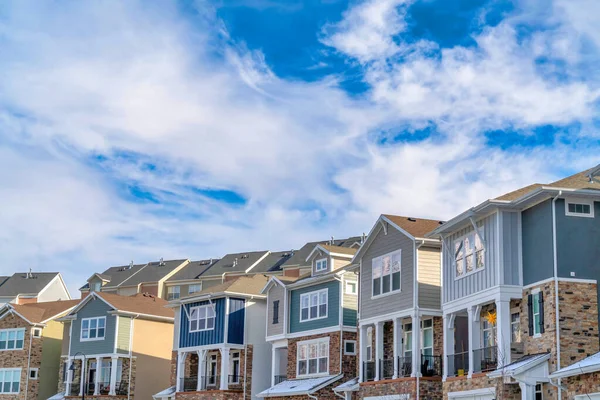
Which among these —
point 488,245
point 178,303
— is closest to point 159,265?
point 178,303

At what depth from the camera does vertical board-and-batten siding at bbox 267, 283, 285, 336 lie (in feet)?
168

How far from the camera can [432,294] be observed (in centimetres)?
3819

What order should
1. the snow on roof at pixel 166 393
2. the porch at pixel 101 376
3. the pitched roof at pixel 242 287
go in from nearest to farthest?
the pitched roof at pixel 242 287, the snow on roof at pixel 166 393, the porch at pixel 101 376

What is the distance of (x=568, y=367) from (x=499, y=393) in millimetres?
3770

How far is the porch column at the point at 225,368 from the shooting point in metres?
52.9

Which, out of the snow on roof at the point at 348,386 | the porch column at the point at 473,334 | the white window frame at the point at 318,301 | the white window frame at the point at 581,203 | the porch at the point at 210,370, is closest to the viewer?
the white window frame at the point at 581,203

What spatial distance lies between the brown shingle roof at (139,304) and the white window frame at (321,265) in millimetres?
15986

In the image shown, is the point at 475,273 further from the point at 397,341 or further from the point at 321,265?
the point at 321,265

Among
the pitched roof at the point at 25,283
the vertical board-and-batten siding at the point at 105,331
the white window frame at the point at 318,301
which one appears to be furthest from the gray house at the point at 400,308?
the pitched roof at the point at 25,283

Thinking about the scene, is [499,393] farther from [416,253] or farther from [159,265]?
[159,265]

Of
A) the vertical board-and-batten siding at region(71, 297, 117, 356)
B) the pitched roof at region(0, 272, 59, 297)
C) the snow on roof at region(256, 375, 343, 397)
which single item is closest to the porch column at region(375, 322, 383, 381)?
the snow on roof at region(256, 375, 343, 397)

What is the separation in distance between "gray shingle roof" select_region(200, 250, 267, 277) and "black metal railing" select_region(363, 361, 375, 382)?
4684 centimetres

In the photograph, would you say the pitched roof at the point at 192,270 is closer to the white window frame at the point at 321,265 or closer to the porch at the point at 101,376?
the porch at the point at 101,376

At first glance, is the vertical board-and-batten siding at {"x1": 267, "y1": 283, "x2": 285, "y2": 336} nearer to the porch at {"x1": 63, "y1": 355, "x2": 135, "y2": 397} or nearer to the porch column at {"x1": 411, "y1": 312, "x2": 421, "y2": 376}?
the porch at {"x1": 63, "y1": 355, "x2": 135, "y2": 397}
